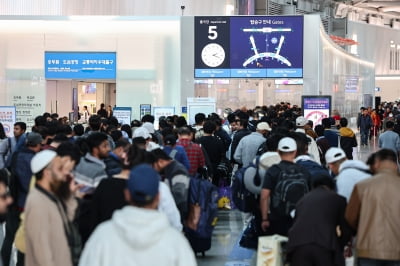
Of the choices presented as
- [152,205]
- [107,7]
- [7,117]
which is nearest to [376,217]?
[152,205]

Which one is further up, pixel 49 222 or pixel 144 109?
pixel 144 109

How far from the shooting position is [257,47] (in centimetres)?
2564

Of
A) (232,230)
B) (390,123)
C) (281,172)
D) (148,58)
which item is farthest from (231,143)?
(148,58)

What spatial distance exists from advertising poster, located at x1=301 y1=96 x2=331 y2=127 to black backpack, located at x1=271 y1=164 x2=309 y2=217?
44.6 ft

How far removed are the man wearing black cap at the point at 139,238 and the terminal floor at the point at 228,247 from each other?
19.7ft

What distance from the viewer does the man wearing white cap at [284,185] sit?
761cm

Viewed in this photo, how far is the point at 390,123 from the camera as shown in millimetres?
16594

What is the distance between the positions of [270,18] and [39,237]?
2120cm

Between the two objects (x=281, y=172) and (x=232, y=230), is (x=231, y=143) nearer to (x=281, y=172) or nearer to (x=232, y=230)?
(x=232, y=230)

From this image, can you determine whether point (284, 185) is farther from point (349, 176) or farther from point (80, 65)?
point (80, 65)

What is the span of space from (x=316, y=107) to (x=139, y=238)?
17919 mm

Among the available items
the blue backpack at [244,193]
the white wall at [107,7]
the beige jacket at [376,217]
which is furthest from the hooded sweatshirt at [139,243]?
the white wall at [107,7]

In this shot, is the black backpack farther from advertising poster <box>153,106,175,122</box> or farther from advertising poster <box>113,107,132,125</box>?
advertising poster <box>153,106,175,122</box>

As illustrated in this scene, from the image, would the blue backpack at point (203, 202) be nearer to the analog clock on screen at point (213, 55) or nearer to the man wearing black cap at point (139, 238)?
the man wearing black cap at point (139, 238)
